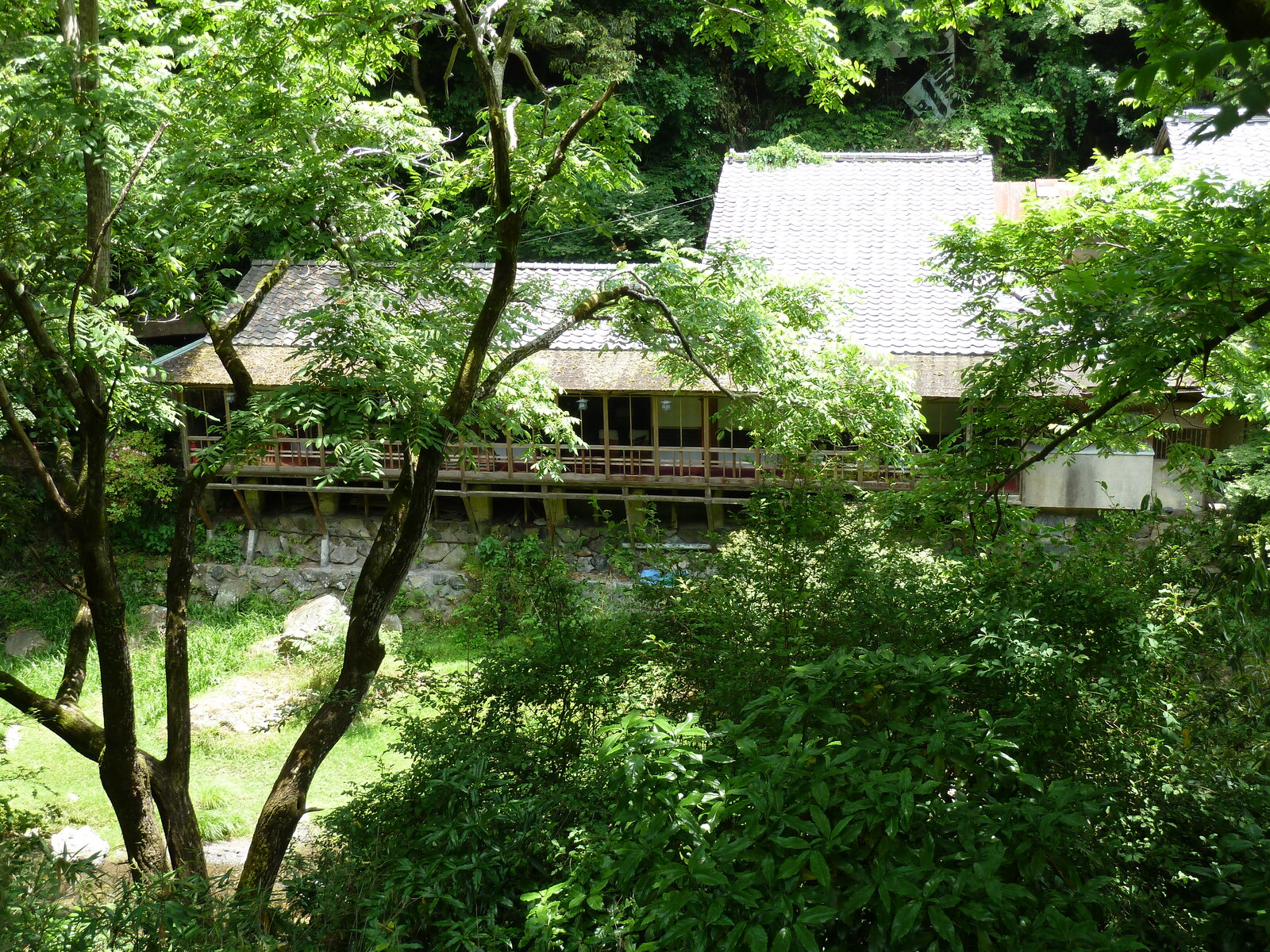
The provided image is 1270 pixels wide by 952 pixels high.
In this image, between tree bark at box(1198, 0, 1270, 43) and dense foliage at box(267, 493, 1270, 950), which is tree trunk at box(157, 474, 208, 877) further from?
tree bark at box(1198, 0, 1270, 43)

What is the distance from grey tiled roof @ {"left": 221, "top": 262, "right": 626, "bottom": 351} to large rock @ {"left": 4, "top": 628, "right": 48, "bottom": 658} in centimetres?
470

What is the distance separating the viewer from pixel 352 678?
486 cm

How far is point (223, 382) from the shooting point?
1160 centimetres

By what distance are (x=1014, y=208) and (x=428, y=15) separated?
13760 millimetres

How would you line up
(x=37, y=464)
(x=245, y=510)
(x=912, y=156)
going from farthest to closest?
(x=912, y=156)
(x=245, y=510)
(x=37, y=464)

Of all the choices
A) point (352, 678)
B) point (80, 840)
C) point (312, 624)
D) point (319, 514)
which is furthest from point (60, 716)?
point (319, 514)

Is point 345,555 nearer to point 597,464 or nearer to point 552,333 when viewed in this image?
point 597,464

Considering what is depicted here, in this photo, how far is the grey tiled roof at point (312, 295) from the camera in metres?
11.8

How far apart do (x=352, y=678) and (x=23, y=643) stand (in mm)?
9780

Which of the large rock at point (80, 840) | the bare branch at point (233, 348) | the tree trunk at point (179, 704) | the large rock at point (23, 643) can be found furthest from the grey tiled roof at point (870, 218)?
the large rock at point (23, 643)

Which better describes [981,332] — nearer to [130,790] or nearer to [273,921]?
[273,921]

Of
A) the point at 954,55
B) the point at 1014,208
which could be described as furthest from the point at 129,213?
the point at 954,55

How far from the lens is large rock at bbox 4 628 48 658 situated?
39.1 feet

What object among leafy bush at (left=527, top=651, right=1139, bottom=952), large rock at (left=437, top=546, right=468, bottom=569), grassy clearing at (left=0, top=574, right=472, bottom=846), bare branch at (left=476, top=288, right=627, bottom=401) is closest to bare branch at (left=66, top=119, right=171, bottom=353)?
bare branch at (left=476, top=288, right=627, bottom=401)
